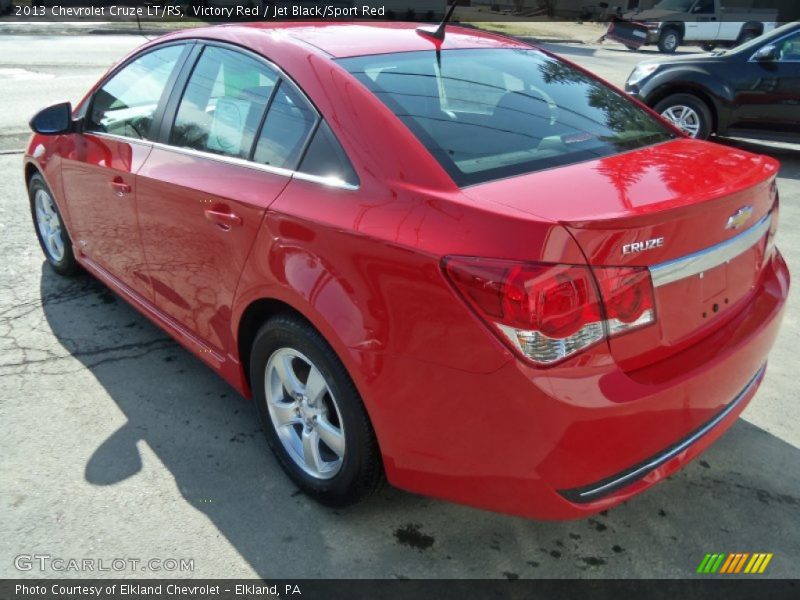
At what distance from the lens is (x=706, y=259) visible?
2.18 meters

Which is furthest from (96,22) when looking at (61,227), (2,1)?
(61,227)

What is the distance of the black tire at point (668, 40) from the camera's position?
1008 inches

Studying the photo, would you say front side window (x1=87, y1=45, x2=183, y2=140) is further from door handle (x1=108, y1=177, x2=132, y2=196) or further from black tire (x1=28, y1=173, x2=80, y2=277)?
black tire (x1=28, y1=173, x2=80, y2=277)

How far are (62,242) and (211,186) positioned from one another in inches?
87.6

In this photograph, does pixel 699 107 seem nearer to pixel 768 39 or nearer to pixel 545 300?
pixel 768 39

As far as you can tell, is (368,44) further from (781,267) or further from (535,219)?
(781,267)

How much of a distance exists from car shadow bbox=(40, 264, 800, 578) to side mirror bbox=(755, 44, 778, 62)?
6581 mm

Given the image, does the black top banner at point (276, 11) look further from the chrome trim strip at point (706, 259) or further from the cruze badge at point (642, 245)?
the cruze badge at point (642, 245)

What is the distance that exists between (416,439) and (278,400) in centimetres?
83

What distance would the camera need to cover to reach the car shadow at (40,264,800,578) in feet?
7.95

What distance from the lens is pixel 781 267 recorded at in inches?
112

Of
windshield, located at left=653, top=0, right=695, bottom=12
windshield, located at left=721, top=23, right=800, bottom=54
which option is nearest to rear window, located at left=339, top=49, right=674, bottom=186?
windshield, located at left=721, top=23, right=800, bottom=54

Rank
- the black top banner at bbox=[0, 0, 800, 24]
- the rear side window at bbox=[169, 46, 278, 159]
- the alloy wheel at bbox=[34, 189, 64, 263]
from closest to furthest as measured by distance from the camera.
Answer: the rear side window at bbox=[169, 46, 278, 159] → the alloy wheel at bbox=[34, 189, 64, 263] → the black top banner at bbox=[0, 0, 800, 24]

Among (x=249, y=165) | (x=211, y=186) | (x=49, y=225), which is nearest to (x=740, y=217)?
(x=249, y=165)
